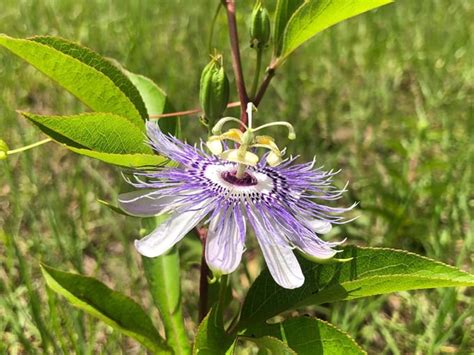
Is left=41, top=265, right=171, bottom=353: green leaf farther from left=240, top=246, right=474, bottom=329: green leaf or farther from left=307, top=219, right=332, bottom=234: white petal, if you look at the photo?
left=307, top=219, right=332, bottom=234: white petal

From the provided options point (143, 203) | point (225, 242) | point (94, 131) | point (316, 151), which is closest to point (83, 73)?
point (94, 131)

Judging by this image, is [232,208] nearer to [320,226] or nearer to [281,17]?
[320,226]

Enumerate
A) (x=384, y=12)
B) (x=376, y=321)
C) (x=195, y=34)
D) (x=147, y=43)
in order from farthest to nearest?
1. (x=384, y=12)
2. (x=195, y=34)
3. (x=147, y=43)
4. (x=376, y=321)

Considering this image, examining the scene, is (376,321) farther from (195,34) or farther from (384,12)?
(384,12)

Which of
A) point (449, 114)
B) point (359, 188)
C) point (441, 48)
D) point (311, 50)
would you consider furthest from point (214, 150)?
point (441, 48)

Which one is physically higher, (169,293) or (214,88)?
(214,88)

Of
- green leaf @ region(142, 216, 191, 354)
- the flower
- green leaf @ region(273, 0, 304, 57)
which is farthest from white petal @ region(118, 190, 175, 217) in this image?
green leaf @ region(273, 0, 304, 57)
